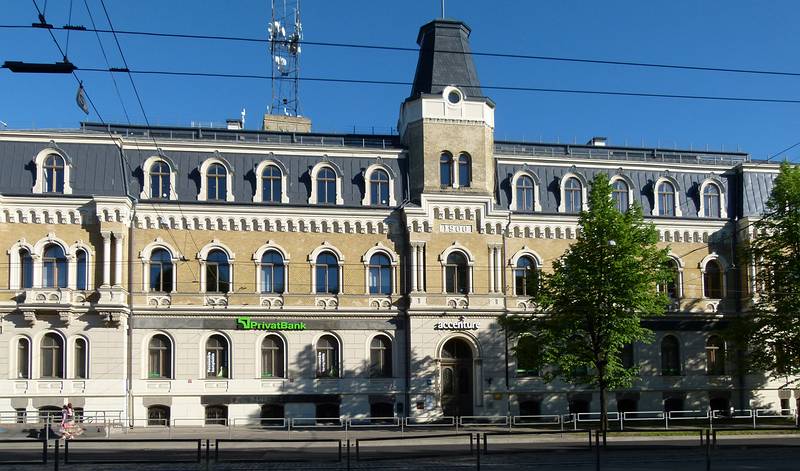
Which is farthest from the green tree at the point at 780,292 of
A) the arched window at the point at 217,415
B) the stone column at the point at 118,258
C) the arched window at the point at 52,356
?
the arched window at the point at 52,356

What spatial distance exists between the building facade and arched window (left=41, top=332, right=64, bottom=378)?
0.09 metres

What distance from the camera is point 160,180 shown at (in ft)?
137

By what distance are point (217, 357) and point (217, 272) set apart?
3.94 m

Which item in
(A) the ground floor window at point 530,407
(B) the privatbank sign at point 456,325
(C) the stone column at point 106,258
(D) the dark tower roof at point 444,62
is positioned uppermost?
(D) the dark tower roof at point 444,62

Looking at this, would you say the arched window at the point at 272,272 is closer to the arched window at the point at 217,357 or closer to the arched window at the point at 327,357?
the arched window at the point at 217,357

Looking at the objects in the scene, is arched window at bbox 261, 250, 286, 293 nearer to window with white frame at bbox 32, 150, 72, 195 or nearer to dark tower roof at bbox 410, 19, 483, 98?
window with white frame at bbox 32, 150, 72, 195

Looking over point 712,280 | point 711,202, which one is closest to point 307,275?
point 712,280

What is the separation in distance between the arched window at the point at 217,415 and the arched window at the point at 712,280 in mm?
24892

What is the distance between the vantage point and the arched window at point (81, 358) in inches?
1542

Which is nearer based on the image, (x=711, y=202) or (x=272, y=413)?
(x=272, y=413)

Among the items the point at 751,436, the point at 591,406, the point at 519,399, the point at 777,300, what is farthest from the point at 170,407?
the point at 777,300

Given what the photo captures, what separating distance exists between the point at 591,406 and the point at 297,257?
1618 centimetres

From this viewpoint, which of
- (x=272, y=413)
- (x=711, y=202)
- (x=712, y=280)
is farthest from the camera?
(x=711, y=202)

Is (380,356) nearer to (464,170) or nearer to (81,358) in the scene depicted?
(464,170)
